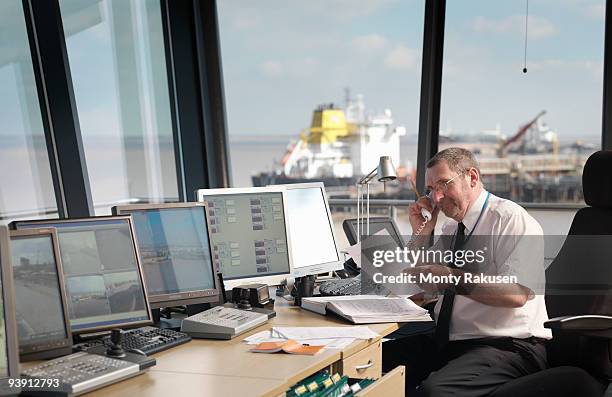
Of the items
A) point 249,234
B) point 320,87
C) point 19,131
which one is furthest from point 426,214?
point 19,131

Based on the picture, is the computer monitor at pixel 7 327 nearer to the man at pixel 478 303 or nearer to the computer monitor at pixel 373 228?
the man at pixel 478 303

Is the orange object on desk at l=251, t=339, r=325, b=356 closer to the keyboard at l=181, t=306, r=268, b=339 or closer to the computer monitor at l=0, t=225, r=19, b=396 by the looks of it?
the keyboard at l=181, t=306, r=268, b=339

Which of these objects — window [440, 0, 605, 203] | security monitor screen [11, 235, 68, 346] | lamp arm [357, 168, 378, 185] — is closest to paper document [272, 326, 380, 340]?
security monitor screen [11, 235, 68, 346]

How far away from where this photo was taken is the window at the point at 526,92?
14.1 feet

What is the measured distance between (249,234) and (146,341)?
0.79 metres

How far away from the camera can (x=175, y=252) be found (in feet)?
8.57

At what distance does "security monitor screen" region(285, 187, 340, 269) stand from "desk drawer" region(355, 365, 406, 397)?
904 mm

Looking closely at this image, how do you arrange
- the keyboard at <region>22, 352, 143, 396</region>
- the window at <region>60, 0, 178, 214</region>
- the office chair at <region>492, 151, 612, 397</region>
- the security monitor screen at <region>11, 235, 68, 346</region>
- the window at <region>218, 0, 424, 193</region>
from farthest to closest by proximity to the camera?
the window at <region>218, 0, 424, 193</region>
the window at <region>60, 0, 178, 214</region>
the office chair at <region>492, 151, 612, 397</region>
the security monitor screen at <region>11, 235, 68, 346</region>
the keyboard at <region>22, 352, 143, 396</region>

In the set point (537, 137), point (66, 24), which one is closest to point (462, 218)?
point (537, 137)

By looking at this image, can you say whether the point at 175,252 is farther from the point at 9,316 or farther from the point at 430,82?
the point at 430,82

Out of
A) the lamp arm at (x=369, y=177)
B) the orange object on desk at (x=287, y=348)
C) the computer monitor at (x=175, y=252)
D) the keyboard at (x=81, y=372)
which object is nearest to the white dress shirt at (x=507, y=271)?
the lamp arm at (x=369, y=177)

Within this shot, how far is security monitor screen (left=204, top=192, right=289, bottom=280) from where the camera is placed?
292cm

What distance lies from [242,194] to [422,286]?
814 mm

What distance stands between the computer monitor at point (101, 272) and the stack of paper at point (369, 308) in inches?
29.2
